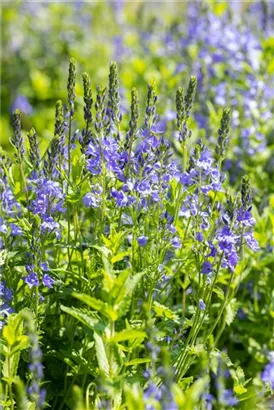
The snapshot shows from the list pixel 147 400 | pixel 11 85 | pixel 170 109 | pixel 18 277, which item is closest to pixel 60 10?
pixel 11 85

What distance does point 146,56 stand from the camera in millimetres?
7703

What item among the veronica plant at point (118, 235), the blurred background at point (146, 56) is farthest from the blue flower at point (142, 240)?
the blurred background at point (146, 56)

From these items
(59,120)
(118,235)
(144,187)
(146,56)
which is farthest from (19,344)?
(146,56)

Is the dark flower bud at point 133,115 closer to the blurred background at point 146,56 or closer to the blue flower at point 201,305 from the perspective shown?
the blue flower at point 201,305

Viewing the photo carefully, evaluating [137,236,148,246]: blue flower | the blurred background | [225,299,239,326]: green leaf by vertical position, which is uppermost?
the blurred background

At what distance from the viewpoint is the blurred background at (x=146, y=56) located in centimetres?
550

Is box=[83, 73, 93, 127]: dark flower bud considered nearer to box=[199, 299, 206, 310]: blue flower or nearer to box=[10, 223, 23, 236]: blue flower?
box=[10, 223, 23, 236]: blue flower

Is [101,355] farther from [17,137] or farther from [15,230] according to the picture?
[17,137]

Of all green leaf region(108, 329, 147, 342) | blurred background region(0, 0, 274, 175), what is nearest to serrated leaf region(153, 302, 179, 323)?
green leaf region(108, 329, 147, 342)

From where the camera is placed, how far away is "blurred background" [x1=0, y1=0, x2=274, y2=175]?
5500 millimetres

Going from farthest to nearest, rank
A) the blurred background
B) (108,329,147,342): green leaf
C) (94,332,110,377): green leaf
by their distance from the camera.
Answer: the blurred background
(94,332,110,377): green leaf
(108,329,147,342): green leaf

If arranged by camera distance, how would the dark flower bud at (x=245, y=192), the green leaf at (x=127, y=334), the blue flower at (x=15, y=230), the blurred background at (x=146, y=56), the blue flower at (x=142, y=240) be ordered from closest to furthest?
1. the green leaf at (x=127, y=334)
2. the dark flower bud at (x=245, y=192)
3. the blue flower at (x=142, y=240)
4. the blue flower at (x=15, y=230)
5. the blurred background at (x=146, y=56)

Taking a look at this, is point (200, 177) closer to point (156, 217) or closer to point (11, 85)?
point (156, 217)

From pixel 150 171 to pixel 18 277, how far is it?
2.82 feet
